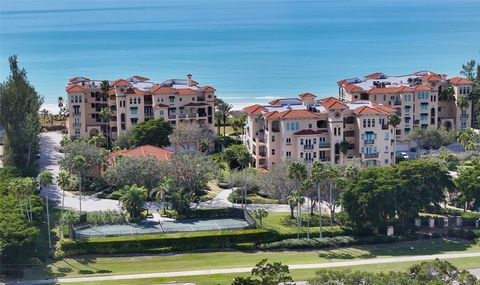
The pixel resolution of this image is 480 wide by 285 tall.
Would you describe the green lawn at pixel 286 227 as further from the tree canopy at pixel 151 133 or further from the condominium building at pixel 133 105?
the condominium building at pixel 133 105

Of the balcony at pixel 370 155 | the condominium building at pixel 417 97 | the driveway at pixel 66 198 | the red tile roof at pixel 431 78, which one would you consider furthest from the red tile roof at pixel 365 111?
the driveway at pixel 66 198

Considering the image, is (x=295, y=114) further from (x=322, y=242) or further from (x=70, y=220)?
(x=70, y=220)

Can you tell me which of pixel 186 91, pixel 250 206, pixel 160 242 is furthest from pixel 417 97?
pixel 160 242

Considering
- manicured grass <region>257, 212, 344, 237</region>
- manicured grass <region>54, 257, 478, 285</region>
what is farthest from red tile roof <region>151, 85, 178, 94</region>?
manicured grass <region>54, 257, 478, 285</region>

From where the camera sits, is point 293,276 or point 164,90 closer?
point 293,276

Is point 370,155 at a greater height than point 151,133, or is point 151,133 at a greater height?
point 151,133

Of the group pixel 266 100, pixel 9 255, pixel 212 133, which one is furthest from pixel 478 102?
pixel 9 255
